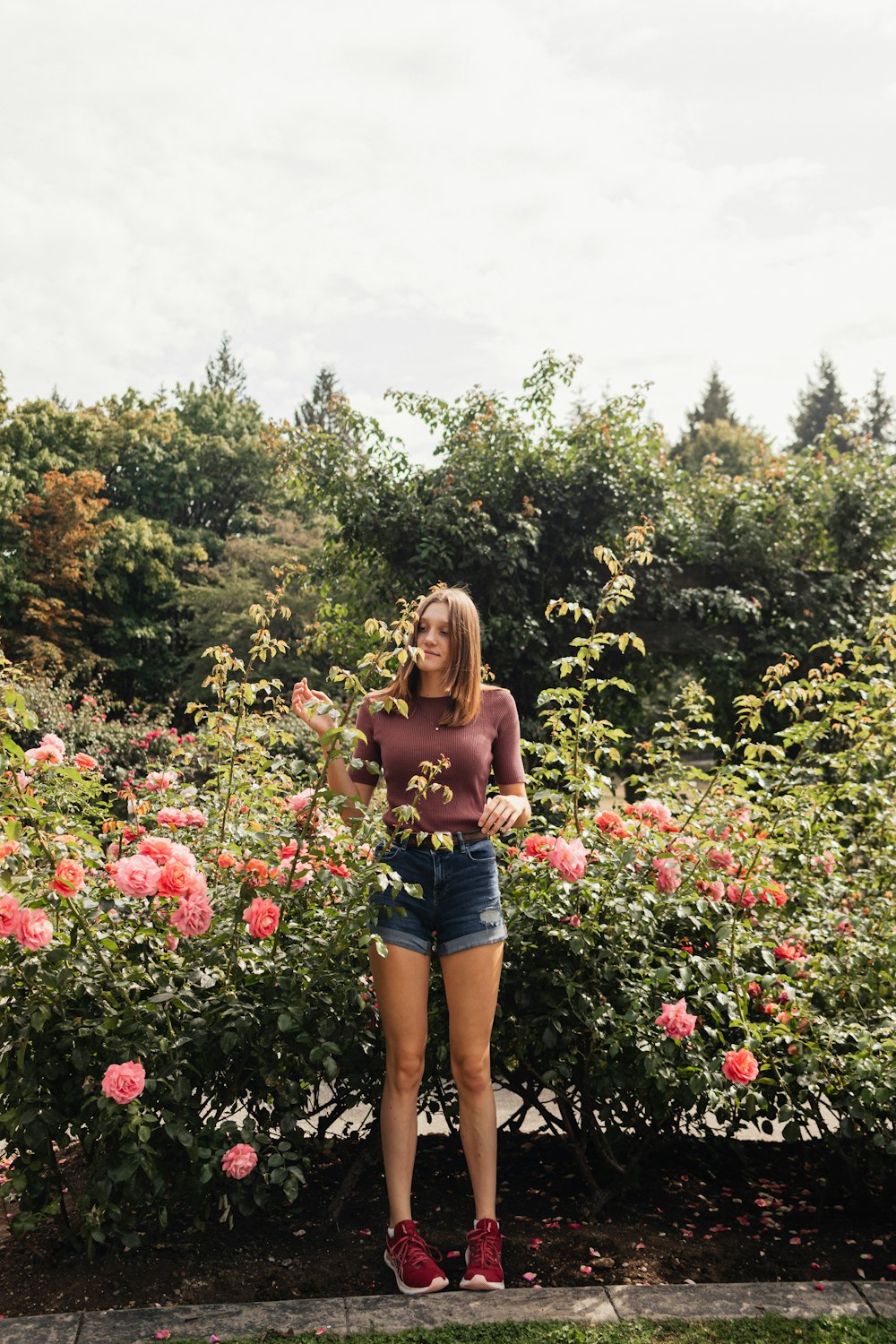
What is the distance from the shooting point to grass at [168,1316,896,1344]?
2.21 meters

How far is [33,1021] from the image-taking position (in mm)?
2238

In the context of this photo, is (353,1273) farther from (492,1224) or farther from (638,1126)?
(638,1126)

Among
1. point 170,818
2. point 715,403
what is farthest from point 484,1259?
point 715,403

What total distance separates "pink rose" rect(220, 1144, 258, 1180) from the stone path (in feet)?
0.90

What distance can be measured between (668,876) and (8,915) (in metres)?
1.70

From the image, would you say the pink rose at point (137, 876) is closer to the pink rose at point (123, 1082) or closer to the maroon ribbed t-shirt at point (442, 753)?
the pink rose at point (123, 1082)

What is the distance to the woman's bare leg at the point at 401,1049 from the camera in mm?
2506

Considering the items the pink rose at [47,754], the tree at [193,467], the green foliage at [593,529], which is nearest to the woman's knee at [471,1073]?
the pink rose at [47,754]

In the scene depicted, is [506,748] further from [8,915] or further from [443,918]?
[8,915]

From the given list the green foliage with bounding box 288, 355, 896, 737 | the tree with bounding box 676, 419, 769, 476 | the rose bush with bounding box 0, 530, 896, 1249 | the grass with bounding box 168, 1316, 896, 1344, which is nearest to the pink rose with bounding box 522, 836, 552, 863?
the rose bush with bounding box 0, 530, 896, 1249

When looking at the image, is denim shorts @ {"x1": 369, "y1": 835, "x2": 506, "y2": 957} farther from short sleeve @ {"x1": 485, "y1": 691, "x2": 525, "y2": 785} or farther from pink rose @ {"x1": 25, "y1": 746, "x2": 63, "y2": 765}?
pink rose @ {"x1": 25, "y1": 746, "x2": 63, "y2": 765}

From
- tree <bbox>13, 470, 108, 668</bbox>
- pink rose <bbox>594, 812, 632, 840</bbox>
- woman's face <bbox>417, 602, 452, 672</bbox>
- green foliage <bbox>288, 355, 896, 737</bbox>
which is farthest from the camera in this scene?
tree <bbox>13, 470, 108, 668</bbox>

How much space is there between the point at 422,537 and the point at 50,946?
6.17 metres

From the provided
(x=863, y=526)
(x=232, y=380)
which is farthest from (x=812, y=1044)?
(x=232, y=380)
